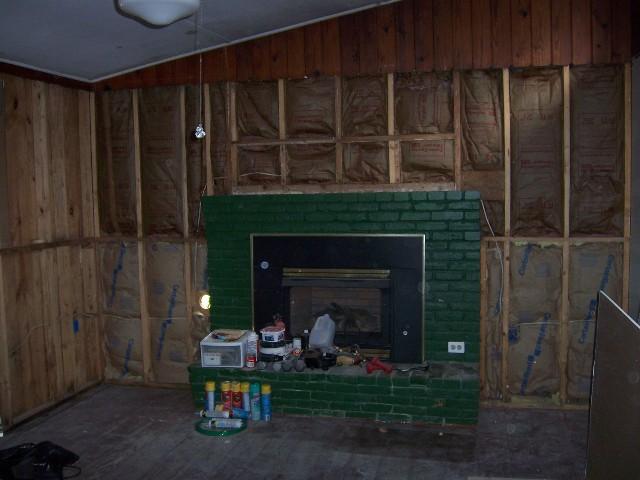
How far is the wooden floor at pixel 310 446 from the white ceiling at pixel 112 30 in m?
3.07

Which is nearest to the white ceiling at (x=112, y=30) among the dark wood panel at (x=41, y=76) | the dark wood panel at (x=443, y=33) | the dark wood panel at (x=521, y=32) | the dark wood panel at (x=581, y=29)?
the dark wood panel at (x=41, y=76)

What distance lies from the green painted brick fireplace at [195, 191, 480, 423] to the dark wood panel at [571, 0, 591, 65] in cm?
142

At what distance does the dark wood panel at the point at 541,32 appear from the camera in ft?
16.7

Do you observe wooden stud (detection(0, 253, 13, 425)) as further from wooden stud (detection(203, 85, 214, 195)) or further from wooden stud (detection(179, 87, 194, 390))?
wooden stud (detection(203, 85, 214, 195))

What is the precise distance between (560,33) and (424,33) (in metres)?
1.10

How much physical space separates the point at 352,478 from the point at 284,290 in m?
1.97

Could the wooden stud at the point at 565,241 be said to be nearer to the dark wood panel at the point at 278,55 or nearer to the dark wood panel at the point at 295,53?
the dark wood panel at the point at 295,53

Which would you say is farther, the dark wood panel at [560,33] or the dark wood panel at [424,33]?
the dark wood panel at [424,33]

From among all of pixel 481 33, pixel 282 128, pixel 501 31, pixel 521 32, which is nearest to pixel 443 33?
pixel 481 33

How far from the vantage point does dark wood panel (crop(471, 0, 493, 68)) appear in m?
5.18

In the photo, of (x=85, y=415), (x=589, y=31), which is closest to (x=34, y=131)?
(x=85, y=415)

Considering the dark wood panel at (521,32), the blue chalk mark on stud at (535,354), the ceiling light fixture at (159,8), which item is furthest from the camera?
the blue chalk mark on stud at (535,354)

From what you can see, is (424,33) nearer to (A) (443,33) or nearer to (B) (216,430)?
(A) (443,33)

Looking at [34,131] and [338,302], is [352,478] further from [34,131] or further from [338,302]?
[34,131]
